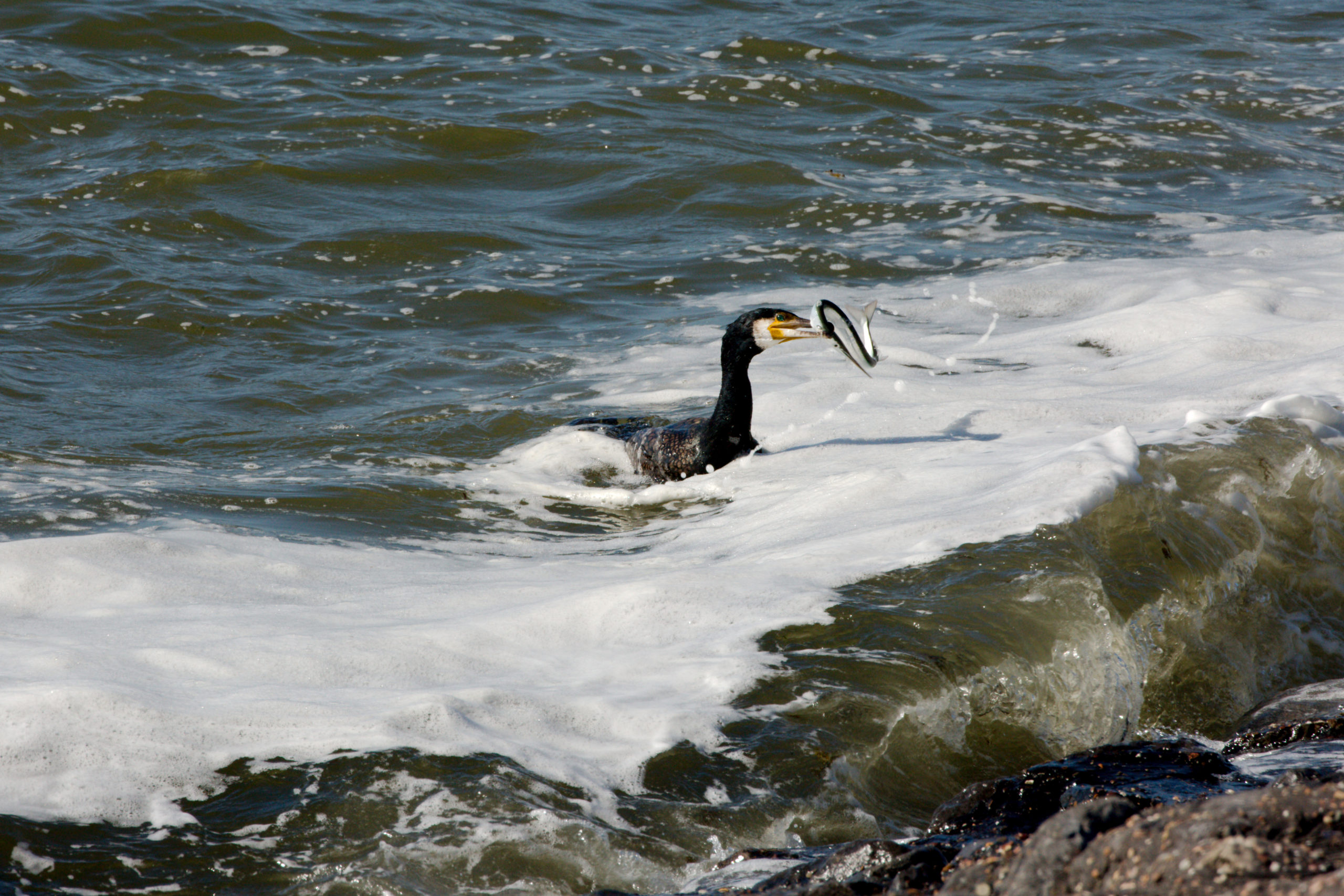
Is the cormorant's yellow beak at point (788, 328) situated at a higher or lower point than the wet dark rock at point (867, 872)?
higher

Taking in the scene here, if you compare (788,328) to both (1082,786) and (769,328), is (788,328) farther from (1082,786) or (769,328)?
(1082,786)

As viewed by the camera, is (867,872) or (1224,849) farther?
(867,872)

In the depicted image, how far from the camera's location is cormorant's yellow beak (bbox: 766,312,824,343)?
6457 mm

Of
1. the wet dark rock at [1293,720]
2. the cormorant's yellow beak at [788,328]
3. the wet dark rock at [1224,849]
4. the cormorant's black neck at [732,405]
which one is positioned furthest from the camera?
the cormorant's black neck at [732,405]

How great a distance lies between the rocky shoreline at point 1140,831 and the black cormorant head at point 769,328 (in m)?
3.24

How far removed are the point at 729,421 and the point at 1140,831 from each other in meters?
4.71

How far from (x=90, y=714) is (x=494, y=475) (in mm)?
3509

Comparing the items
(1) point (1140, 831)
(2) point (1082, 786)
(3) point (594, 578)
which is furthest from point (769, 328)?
(1) point (1140, 831)

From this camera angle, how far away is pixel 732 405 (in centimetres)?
668

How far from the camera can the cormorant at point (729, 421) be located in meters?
6.55

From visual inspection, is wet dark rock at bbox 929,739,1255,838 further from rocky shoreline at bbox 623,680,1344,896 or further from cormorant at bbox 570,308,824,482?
cormorant at bbox 570,308,824,482

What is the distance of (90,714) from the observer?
11.1 ft

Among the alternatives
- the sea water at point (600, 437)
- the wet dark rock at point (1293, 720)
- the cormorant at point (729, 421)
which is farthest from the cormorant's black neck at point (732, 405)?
the wet dark rock at point (1293, 720)

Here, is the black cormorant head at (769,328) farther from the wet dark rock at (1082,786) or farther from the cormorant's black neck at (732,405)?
the wet dark rock at (1082,786)
